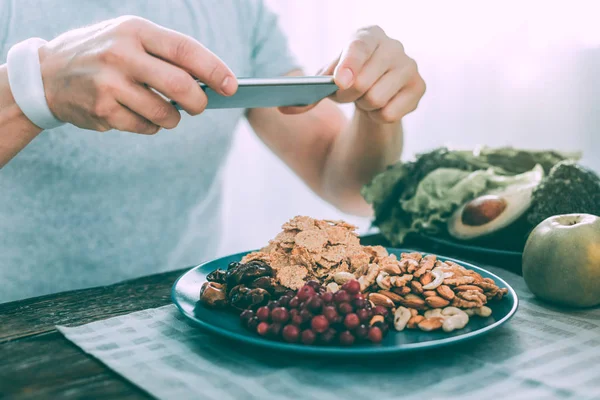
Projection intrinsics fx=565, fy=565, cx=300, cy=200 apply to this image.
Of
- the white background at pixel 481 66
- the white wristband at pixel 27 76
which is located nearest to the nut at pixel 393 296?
the white wristband at pixel 27 76

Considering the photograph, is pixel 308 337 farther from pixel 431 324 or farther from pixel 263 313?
pixel 431 324

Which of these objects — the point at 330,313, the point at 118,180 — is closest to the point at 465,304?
the point at 330,313

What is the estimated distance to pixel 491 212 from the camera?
1335 millimetres

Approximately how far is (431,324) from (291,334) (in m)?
0.20

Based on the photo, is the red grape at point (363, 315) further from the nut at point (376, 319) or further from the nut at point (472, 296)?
the nut at point (472, 296)

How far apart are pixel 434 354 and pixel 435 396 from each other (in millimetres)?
115

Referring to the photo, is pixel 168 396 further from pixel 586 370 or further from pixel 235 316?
pixel 586 370

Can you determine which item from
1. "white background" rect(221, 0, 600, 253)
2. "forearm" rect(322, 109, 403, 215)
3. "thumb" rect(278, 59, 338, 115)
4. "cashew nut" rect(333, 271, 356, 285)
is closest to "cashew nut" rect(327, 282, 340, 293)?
"cashew nut" rect(333, 271, 356, 285)

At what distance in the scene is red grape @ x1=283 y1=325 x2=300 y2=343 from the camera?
2.42 feet

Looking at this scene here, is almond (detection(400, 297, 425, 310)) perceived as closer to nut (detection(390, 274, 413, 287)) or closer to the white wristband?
nut (detection(390, 274, 413, 287))

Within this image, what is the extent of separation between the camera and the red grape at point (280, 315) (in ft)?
2.49

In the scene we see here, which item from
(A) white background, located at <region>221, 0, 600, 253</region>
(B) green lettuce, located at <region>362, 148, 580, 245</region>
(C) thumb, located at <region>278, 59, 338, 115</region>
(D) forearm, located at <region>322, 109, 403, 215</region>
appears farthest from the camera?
(A) white background, located at <region>221, 0, 600, 253</region>

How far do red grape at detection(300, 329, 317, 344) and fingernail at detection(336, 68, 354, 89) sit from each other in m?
0.50

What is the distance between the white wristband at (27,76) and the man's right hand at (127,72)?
1 centimetres
